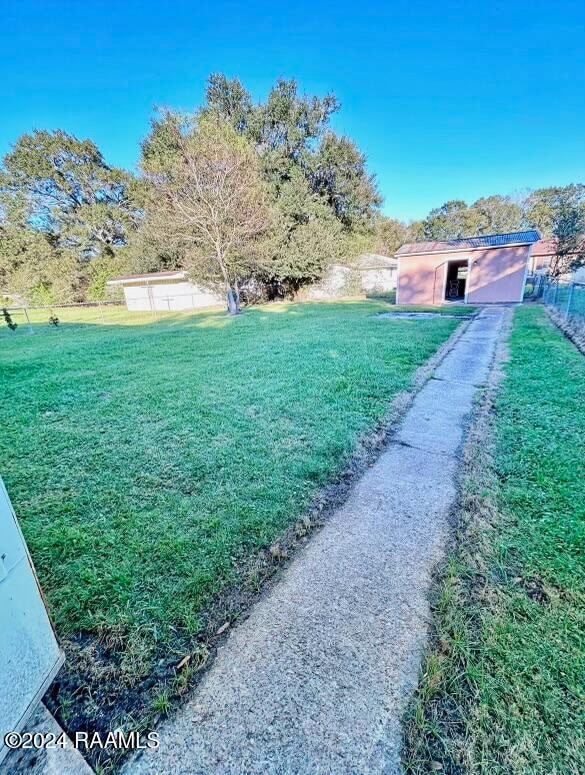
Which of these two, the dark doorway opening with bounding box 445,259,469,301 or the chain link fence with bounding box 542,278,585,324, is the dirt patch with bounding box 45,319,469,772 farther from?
the dark doorway opening with bounding box 445,259,469,301

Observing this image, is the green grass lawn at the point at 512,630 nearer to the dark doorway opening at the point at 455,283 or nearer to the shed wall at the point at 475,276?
the shed wall at the point at 475,276

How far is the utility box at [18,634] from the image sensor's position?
98 cm

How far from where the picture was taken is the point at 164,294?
22.5 m

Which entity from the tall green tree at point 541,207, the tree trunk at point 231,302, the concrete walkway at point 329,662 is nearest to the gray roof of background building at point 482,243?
the tree trunk at point 231,302

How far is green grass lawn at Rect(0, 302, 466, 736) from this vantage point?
1549mm

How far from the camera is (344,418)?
3.64 m

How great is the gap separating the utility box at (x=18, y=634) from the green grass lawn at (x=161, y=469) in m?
0.25

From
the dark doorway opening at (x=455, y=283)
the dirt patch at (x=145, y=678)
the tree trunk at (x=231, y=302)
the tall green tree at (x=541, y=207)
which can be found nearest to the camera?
the dirt patch at (x=145, y=678)

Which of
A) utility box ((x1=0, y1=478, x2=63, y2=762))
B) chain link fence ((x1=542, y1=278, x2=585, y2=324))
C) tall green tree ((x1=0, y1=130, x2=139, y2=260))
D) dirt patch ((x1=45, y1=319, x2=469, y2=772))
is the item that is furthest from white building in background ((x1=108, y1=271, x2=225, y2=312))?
utility box ((x1=0, y1=478, x2=63, y2=762))

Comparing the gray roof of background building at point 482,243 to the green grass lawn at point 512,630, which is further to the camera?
the gray roof of background building at point 482,243

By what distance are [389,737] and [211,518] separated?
1382 mm

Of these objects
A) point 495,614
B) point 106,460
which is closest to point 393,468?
point 495,614

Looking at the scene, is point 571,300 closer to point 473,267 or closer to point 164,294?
point 473,267

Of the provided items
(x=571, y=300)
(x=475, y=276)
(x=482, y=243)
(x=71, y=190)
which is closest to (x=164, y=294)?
(x=71, y=190)
